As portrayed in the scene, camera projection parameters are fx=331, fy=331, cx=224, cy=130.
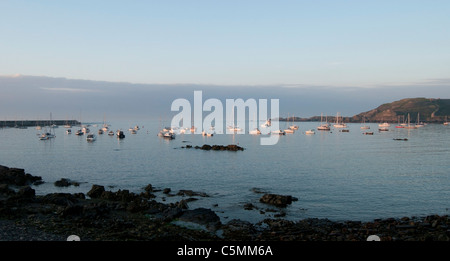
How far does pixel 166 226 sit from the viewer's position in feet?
62.8

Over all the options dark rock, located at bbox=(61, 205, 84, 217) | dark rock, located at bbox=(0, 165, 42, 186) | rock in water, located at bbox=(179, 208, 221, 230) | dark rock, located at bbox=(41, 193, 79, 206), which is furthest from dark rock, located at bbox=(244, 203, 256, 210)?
dark rock, located at bbox=(0, 165, 42, 186)

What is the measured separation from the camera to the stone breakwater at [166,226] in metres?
16.8

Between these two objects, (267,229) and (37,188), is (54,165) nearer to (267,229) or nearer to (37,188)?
(37,188)

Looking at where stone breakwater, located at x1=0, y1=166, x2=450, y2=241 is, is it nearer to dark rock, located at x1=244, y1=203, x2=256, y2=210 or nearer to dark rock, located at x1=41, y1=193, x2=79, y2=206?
dark rock, located at x1=41, y1=193, x2=79, y2=206

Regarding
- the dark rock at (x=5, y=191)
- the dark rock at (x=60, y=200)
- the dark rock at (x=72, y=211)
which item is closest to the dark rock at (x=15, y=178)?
the dark rock at (x=5, y=191)

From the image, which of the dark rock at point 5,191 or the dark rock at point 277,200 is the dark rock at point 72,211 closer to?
the dark rock at point 5,191

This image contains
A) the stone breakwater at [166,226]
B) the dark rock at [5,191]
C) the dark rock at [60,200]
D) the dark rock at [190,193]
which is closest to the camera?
the stone breakwater at [166,226]

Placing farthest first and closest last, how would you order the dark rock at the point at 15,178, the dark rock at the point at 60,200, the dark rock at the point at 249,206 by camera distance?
the dark rock at the point at 15,178 < the dark rock at the point at 249,206 < the dark rock at the point at 60,200

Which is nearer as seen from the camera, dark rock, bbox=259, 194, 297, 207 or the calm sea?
the calm sea

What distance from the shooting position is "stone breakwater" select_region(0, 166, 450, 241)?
16.8 m
